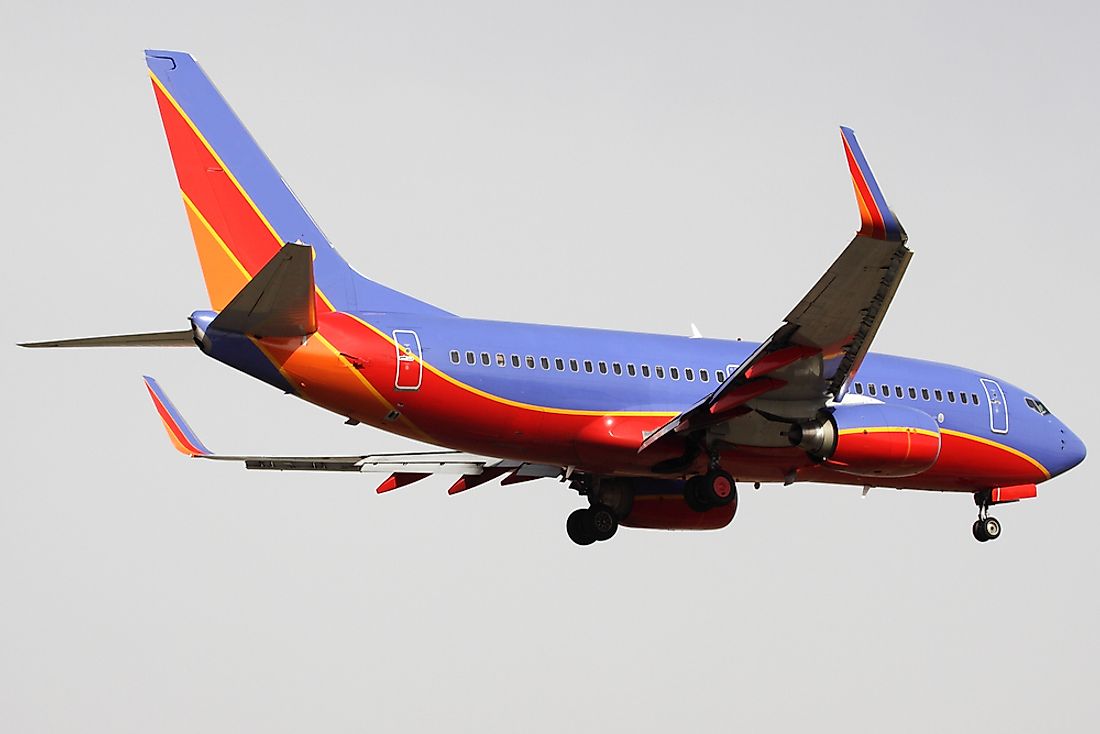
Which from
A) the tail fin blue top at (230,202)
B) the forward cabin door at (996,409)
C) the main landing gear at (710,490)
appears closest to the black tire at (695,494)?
the main landing gear at (710,490)

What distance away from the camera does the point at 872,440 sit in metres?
32.4

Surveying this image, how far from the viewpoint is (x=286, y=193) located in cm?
3136

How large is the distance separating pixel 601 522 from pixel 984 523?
8.67m

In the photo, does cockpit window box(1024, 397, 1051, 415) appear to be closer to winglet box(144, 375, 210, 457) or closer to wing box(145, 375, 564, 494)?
wing box(145, 375, 564, 494)

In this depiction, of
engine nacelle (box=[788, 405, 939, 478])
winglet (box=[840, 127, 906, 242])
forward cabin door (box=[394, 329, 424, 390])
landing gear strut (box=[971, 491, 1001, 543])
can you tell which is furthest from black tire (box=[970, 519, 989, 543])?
forward cabin door (box=[394, 329, 424, 390])

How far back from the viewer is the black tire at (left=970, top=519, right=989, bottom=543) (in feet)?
126

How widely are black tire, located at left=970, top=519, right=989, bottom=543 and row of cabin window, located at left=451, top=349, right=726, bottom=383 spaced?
7.77 metres

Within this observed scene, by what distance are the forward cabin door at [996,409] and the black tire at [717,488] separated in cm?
718

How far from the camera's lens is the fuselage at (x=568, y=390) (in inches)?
1144

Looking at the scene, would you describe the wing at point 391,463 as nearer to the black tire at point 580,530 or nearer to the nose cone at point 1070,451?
the black tire at point 580,530

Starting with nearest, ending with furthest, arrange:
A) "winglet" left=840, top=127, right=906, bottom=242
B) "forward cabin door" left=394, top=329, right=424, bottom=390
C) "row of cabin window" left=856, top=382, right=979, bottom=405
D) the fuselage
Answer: "winglet" left=840, top=127, right=906, bottom=242 → the fuselage → "forward cabin door" left=394, top=329, right=424, bottom=390 → "row of cabin window" left=856, top=382, right=979, bottom=405

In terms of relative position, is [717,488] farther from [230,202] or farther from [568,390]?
[230,202]

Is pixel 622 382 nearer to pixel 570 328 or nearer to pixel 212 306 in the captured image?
pixel 570 328

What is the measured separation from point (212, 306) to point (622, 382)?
7.63 metres
